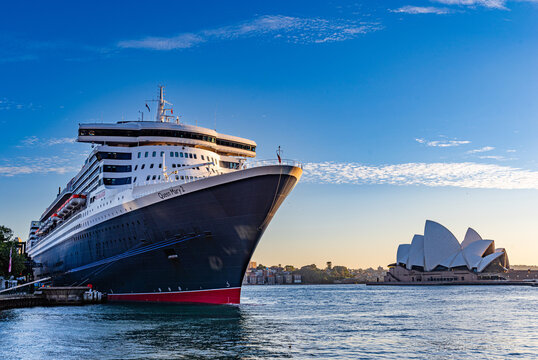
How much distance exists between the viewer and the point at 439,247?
485 feet

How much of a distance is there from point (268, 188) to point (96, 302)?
2114cm

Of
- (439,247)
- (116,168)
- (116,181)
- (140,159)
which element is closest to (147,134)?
(140,159)

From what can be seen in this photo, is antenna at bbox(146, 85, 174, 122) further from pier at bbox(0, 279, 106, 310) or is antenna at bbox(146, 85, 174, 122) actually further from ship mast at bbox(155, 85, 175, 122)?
pier at bbox(0, 279, 106, 310)

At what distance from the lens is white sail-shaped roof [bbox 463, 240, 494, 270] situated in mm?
148125

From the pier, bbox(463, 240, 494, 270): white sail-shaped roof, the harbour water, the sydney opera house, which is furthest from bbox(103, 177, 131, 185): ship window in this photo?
bbox(463, 240, 494, 270): white sail-shaped roof

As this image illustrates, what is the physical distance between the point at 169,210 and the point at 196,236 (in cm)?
267

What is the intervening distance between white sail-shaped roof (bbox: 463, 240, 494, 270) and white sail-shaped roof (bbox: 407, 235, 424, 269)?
1256cm

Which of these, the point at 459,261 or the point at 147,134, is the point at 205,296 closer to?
the point at 147,134

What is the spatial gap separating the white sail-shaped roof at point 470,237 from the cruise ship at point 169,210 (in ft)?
383

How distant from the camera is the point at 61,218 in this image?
61875mm

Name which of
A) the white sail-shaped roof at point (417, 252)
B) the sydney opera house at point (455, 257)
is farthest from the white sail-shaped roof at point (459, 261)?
the white sail-shaped roof at point (417, 252)

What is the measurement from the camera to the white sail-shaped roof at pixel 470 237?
148 metres

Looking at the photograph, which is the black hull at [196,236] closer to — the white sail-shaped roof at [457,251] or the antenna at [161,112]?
the antenna at [161,112]

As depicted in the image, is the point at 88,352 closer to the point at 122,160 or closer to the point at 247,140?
the point at 122,160
